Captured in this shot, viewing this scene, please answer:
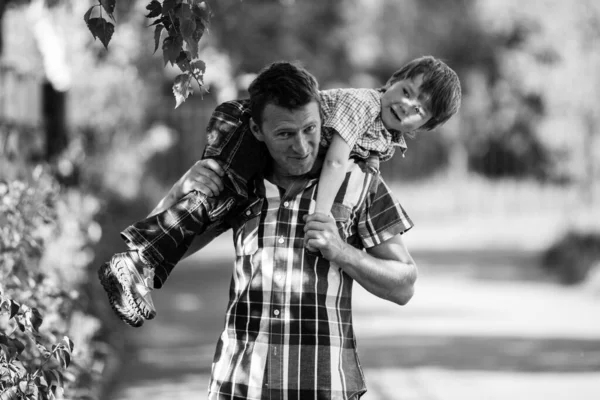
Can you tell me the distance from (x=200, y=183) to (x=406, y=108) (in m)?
0.80

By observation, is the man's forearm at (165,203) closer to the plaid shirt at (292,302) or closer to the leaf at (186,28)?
the plaid shirt at (292,302)

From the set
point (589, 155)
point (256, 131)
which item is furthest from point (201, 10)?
point (589, 155)

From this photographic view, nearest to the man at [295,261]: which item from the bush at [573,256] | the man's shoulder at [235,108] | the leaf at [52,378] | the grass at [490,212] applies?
the man's shoulder at [235,108]

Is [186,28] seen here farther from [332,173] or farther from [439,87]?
[439,87]

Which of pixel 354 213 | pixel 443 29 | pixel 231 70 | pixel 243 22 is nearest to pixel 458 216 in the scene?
pixel 443 29

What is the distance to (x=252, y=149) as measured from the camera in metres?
3.41

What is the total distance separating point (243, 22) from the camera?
12.9 m

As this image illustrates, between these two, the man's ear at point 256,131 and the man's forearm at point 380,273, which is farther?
the man's ear at point 256,131

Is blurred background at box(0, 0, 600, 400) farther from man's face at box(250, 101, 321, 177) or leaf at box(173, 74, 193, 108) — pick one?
man's face at box(250, 101, 321, 177)

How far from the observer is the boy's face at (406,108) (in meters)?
3.68

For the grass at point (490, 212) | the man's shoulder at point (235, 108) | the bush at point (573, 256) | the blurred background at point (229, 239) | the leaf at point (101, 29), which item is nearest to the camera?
the leaf at point (101, 29)

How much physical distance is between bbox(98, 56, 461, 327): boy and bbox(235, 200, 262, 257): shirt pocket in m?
0.06

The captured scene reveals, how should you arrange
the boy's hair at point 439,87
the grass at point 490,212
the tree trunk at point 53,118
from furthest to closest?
the grass at point 490,212 < the tree trunk at point 53,118 < the boy's hair at point 439,87

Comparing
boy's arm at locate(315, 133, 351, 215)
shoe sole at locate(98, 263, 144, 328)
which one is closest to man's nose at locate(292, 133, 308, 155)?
boy's arm at locate(315, 133, 351, 215)
